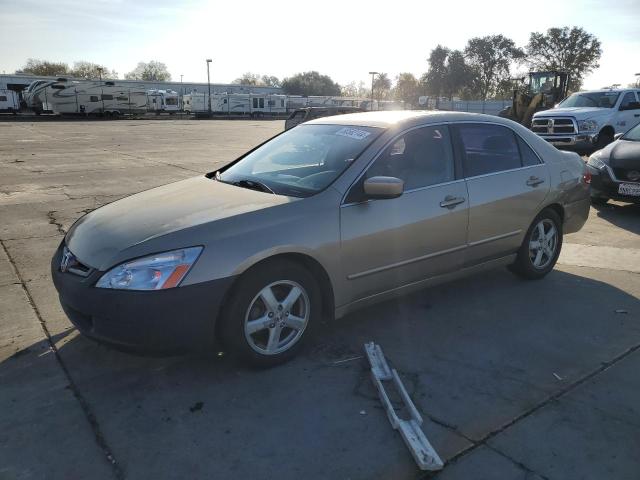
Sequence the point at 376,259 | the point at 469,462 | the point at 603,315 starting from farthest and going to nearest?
the point at 603,315, the point at 376,259, the point at 469,462

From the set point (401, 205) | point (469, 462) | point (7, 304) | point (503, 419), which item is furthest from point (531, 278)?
point (7, 304)

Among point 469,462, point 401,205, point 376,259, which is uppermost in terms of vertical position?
point 401,205

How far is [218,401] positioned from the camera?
297cm

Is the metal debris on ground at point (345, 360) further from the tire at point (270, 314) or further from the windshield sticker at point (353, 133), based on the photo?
the windshield sticker at point (353, 133)

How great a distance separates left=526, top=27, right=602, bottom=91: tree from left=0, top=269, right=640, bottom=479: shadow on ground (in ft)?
248

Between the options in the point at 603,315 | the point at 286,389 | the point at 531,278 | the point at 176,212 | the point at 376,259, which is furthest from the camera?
the point at 531,278

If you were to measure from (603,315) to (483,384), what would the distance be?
5.65 ft

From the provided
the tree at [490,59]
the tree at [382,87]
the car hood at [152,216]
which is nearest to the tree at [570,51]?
the tree at [490,59]

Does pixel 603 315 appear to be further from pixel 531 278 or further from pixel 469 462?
pixel 469 462

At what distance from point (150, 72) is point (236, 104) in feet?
217

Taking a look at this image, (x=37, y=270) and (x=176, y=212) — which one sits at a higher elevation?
(x=176, y=212)

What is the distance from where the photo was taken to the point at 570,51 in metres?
71.5

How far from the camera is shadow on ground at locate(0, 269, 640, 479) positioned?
250cm

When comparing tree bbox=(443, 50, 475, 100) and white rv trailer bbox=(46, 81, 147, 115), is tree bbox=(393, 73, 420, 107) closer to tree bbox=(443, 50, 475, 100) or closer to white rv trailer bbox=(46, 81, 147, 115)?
tree bbox=(443, 50, 475, 100)
